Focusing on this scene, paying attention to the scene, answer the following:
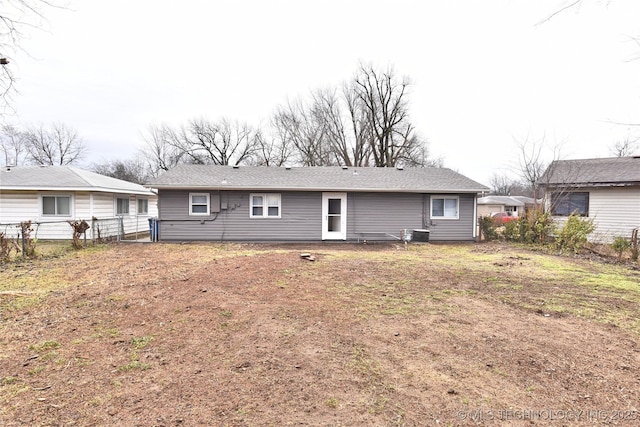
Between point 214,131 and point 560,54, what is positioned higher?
point 214,131

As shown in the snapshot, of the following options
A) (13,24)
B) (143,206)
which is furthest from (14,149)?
(13,24)

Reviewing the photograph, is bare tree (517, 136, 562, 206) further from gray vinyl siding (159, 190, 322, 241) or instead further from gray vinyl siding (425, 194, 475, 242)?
gray vinyl siding (159, 190, 322, 241)

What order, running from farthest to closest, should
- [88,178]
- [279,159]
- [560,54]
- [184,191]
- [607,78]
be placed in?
[279,159] → [88,178] → [184,191] → [607,78] → [560,54]

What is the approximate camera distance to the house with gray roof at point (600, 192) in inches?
562

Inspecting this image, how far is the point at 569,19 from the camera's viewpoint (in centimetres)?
462

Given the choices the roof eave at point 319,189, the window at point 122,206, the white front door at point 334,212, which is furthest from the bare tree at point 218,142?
the white front door at point 334,212

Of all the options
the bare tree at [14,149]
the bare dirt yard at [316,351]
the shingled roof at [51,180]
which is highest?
the bare tree at [14,149]

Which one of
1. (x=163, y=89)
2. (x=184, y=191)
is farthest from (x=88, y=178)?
(x=163, y=89)

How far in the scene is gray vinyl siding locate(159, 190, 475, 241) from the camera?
13359 millimetres

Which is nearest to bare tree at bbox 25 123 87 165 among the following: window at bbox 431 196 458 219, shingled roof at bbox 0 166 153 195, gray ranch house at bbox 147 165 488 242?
shingled roof at bbox 0 166 153 195

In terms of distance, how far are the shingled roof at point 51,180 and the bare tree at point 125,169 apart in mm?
24876

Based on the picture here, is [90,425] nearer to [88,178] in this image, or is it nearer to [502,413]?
[502,413]

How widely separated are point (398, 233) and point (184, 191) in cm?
904

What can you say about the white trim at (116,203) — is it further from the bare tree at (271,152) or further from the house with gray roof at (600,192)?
the house with gray roof at (600,192)
